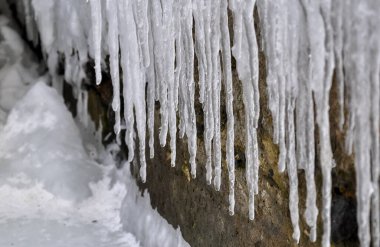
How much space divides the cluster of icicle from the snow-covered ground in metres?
0.79

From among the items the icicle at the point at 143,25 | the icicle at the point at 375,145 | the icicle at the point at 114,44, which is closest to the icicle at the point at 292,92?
the icicle at the point at 375,145

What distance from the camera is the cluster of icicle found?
158 centimetres

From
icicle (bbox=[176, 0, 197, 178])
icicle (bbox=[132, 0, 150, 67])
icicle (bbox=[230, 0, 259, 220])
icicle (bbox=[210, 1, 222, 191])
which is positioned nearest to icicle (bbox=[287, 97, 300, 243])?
icicle (bbox=[230, 0, 259, 220])

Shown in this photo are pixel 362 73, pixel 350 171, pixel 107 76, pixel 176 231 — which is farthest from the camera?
pixel 107 76

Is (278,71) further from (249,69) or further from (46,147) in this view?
(46,147)

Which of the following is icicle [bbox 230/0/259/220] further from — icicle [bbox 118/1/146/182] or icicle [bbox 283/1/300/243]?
icicle [bbox 118/1/146/182]

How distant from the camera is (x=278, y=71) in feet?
6.11

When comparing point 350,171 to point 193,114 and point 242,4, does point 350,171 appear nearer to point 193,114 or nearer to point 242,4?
point 242,4

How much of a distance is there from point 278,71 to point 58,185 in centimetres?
244

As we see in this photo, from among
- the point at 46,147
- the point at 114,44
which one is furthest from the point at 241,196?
the point at 46,147

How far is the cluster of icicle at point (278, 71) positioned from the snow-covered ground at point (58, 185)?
2.60 ft

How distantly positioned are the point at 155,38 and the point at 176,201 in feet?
3.12

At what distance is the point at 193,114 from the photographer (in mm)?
2543

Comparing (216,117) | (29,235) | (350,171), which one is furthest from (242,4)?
(29,235)
